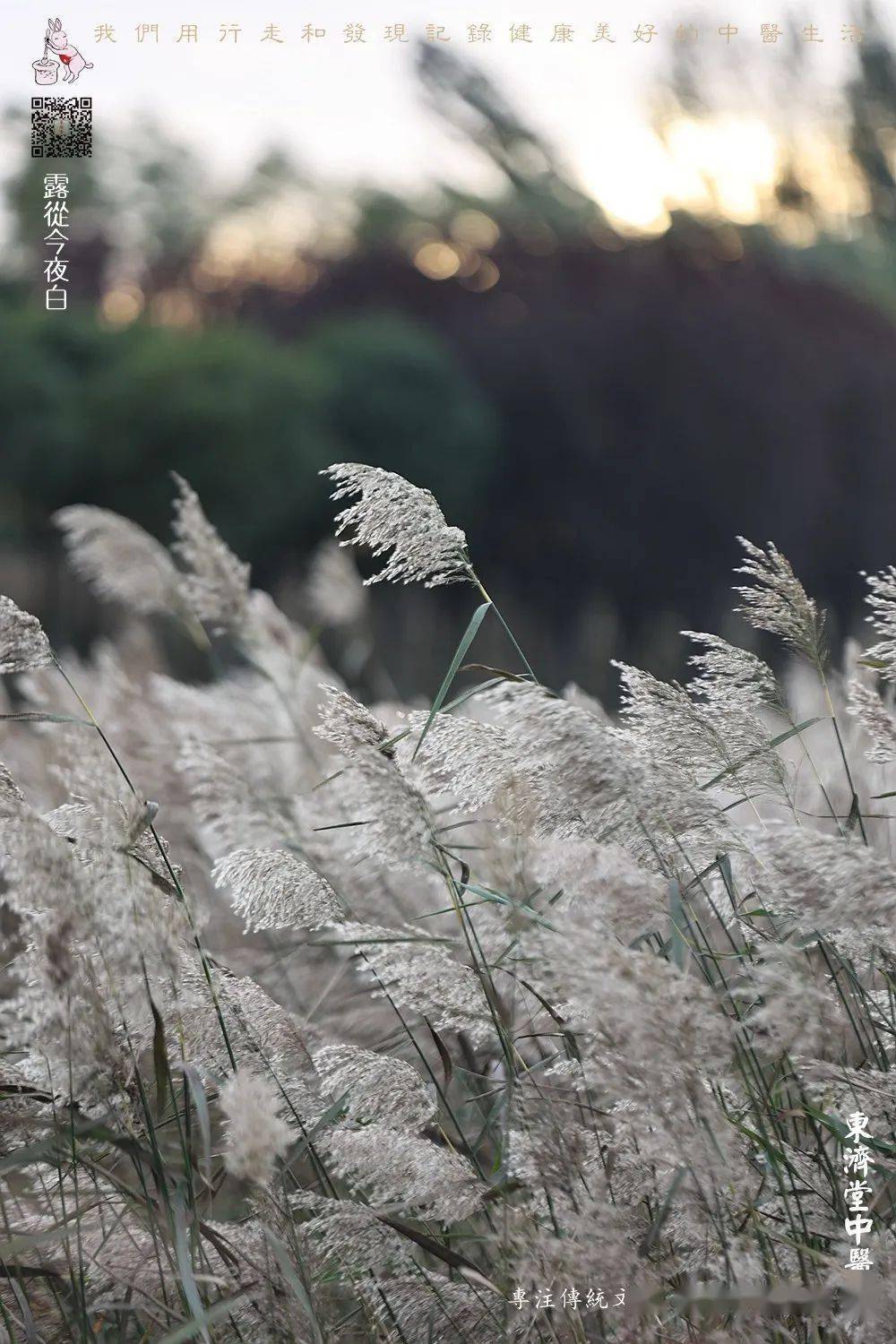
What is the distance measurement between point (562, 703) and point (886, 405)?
16789 millimetres

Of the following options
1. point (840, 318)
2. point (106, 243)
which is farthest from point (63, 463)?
point (840, 318)

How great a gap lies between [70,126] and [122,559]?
183cm

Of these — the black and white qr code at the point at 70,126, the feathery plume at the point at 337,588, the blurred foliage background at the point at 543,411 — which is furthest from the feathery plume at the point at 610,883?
the blurred foliage background at the point at 543,411

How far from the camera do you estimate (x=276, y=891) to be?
1432 mm

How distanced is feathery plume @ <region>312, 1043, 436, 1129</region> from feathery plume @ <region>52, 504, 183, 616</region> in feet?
6.01

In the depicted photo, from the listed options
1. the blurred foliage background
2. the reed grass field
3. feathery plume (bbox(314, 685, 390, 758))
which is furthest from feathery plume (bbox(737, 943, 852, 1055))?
the blurred foliage background

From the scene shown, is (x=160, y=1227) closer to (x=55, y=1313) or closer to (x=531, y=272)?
(x=55, y=1313)

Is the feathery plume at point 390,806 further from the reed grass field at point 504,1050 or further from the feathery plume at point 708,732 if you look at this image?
the feathery plume at point 708,732

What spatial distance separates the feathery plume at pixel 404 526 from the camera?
4.81ft

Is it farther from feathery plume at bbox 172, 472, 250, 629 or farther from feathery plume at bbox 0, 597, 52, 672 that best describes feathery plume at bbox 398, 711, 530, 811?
feathery plume at bbox 172, 472, 250, 629

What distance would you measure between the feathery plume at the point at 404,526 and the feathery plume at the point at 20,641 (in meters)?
0.37

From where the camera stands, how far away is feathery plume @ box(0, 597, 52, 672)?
1432 millimetres

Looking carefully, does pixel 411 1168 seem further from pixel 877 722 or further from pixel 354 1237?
pixel 877 722

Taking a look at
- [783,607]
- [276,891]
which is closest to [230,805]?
[276,891]
